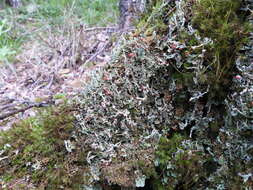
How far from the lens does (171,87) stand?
123cm

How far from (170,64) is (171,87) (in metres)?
0.12

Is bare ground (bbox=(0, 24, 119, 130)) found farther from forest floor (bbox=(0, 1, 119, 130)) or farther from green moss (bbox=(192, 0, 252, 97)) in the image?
green moss (bbox=(192, 0, 252, 97))

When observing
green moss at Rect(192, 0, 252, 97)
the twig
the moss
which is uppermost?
green moss at Rect(192, 0, 252, 97)

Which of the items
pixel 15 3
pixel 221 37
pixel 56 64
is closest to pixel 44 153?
pixel 221 37

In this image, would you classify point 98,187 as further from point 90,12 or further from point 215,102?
point 90,12

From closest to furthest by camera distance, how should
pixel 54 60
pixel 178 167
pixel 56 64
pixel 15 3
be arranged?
pixel 178 167 → pixel 56 64 → pixel 54 60 → pixel 15 3

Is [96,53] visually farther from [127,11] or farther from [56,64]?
[127,11]

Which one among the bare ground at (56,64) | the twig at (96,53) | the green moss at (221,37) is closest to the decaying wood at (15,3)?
the bare ground at (56,64)

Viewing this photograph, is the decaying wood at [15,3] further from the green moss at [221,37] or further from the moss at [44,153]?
the green moss at [221,37]

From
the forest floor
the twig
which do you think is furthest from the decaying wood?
the twig

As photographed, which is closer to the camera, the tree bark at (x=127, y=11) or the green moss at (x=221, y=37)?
the green moss at (x=221, y=37)

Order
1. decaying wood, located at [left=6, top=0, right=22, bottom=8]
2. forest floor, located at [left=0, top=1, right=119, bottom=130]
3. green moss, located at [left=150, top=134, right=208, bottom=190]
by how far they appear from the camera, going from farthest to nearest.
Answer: decaying wood, located at [left=6, top=0, right=22, bottom=8]
forest floor, located at [left=0, top=1, right=119, bottom=130]
green moss, located at [left=150, top=134, right=208, bottom=190]

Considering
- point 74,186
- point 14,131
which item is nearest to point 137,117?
point 74,186

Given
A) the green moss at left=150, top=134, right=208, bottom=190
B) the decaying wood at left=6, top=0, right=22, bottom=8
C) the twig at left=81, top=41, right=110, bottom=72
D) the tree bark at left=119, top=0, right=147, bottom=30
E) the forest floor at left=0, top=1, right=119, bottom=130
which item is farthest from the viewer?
the decaying wood at left=6, top=0, right=22, bottom=8
